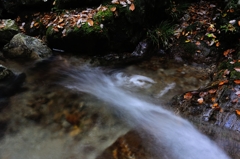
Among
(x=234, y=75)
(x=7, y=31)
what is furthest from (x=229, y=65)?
(x=7, y=31)

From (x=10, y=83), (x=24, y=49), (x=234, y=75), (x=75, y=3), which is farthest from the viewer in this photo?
(x=75, y=3)

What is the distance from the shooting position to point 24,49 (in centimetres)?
654

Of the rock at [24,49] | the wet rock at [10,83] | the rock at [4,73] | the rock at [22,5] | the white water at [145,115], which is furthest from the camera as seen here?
the rock at [22,5]

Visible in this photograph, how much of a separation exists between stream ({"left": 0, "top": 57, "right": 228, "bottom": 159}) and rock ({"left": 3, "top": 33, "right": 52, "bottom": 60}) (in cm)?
45

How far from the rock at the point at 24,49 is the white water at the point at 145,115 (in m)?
1.31

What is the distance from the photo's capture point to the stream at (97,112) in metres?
3.58

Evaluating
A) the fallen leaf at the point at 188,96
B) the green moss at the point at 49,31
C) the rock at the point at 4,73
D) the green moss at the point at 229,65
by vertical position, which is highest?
the green moss at the point at 229,65

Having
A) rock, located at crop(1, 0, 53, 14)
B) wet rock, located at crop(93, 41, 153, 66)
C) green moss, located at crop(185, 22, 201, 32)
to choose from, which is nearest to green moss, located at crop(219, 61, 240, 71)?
green moss, located at crop(185, 22, 201, 32)

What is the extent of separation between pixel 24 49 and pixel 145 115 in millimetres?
4121

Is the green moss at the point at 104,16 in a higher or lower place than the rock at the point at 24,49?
higher

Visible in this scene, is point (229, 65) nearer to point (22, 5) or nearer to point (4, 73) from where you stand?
point (4, 73)

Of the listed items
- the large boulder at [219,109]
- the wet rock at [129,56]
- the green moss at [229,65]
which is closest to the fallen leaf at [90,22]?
the wet rock at [129,56]

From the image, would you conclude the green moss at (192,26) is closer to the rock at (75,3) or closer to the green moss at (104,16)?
the green moss at (104,16)

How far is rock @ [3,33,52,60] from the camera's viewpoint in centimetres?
656
